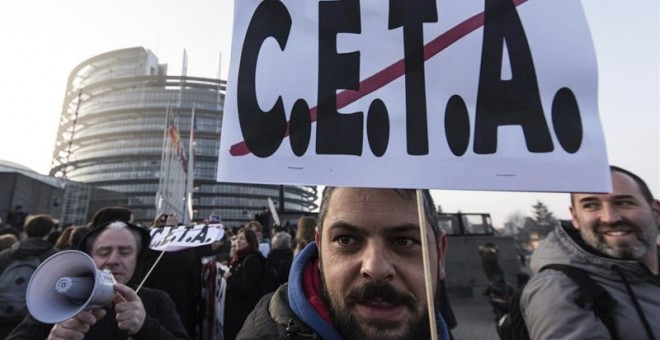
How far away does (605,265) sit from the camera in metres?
1.77

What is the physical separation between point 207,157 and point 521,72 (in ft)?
254

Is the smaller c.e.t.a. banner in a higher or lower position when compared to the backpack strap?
higher

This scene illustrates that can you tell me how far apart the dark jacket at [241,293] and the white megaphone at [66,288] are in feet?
8.99

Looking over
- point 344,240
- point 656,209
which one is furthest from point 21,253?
point 656,209

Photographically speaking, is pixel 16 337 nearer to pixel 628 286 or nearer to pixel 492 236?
pixel 628 286

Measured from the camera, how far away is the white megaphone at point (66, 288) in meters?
1.38

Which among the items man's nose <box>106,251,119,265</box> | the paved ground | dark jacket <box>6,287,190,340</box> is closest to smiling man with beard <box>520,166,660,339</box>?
dark jacket <box>6,287,190,340</box>

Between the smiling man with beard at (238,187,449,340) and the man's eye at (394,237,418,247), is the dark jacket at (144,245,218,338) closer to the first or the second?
the smiling man with beard at (238,187,449,340)

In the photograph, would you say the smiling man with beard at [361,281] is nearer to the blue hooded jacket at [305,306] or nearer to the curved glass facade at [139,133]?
the blue hooded jacket at [305,306]

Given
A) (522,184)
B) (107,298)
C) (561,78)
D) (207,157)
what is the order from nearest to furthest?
(522,184) < (561,78) < (107,298) < (207,157)

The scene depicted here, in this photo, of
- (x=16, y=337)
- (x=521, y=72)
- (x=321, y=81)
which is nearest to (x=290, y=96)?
(x=321, y=81)

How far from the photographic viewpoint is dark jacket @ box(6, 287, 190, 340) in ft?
6.02

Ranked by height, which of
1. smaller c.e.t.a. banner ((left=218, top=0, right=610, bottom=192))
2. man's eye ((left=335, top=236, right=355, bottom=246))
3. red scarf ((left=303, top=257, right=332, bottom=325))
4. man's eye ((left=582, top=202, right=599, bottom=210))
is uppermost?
smaller c.e.t.a. banner ((left=218, top=0, right=610, bottom=192))

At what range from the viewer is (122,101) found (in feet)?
246
